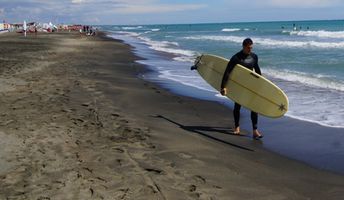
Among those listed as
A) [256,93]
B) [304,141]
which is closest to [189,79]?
[256,93]

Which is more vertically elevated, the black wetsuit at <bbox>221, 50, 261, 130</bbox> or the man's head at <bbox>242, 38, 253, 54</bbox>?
the man's head at <bbox>242, 38, 253, 54</bbox>

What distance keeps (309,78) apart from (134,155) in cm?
1029

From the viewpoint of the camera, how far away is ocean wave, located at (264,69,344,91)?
1318 cm

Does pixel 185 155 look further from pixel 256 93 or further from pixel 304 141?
pixel 256 93

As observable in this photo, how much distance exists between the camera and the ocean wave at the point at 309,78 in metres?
13.2

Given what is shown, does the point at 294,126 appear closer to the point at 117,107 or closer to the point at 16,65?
the point at 117,107

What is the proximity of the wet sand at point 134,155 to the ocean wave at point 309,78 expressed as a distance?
4558 mm

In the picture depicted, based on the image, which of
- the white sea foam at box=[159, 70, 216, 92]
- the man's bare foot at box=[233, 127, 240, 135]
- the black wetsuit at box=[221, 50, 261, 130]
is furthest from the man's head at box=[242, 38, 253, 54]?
the white sea foam at box=[159, 70, 216, 92]

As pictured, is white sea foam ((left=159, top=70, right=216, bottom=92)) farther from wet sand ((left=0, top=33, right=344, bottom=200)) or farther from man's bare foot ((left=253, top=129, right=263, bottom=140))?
man's bare foot ((left=253, top=129, right=263, bottom=140))

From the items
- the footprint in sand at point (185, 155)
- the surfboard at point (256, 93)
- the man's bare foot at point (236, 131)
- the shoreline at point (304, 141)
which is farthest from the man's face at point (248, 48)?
the footprint in sand at point (185, 155)

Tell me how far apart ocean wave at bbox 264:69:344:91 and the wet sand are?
4.56m

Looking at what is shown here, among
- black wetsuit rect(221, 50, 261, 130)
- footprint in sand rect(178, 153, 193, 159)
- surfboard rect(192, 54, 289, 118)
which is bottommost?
footprint in sand rect(178, 153, 193, 159)

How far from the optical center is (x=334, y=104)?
991cm

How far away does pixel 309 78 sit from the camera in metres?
14.8
